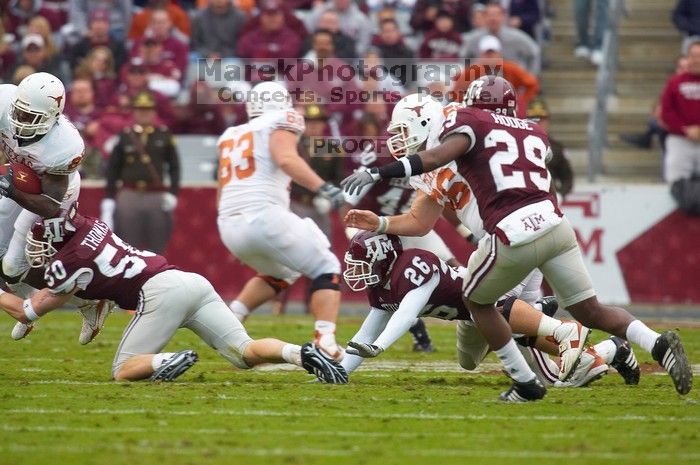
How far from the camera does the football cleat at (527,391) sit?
664 centimetres

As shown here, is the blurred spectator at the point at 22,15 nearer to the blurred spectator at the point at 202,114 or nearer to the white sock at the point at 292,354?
the blurred spectator at the point at 202,114

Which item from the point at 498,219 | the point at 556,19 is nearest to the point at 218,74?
the point at 556,19

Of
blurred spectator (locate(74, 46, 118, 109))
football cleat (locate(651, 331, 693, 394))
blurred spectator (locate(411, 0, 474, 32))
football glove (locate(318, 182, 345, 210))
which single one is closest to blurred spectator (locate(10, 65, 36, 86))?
blurred spectator (locate(74, 46, 118, 109))

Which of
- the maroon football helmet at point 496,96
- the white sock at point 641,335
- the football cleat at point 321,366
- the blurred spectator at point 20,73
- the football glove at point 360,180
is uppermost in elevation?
the maroon football helmet at point 496,96

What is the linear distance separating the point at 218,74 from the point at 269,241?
660 centimetres

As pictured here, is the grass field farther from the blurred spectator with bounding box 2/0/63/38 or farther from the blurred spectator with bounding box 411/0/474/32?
the blurred spectator with bounding box 2/0/63/38

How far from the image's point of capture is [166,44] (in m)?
15.4

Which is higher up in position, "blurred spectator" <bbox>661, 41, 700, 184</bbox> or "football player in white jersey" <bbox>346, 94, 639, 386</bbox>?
"football player in white jersey" <bbox>346, 94, 639, 386</bbox>

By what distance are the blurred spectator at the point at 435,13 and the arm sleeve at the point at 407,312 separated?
9.06 m

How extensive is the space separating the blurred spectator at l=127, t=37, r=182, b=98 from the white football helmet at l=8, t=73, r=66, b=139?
7.58m

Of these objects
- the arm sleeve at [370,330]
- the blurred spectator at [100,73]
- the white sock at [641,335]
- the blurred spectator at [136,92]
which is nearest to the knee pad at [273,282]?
the arm sleeve at [370,330]

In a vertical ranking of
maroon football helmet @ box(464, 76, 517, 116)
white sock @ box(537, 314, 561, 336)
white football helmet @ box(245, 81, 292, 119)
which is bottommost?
white sock @ box(537, 314, 561, 336)

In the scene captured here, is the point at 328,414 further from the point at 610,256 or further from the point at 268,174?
the point at 610,256

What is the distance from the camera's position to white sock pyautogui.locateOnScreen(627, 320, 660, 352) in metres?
6.58
